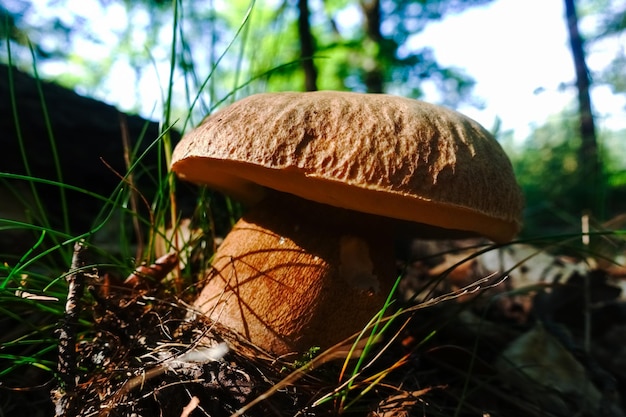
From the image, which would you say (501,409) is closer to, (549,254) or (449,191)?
(449,191)

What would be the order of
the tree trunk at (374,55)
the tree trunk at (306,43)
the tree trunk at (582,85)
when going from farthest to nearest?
the tree trunk at (582,85) → the tree trunk at (374,55) → the tree trunk at (306,43)

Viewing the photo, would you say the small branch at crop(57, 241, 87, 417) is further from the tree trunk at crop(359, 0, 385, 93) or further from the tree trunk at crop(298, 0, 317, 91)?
the tree trunk at crop(359, 0, 385, 93)

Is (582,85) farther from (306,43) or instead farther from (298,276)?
(298,276)

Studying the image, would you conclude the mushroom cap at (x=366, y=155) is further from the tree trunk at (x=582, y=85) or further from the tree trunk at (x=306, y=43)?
the tree trunk at (x=582, y=85)

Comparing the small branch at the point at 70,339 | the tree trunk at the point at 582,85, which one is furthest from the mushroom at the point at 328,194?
the tree trunk at the point at 582,85

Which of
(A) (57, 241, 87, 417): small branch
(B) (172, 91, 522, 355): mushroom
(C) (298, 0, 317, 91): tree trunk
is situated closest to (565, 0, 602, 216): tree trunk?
(C) (298, 0, 317, 91): tree trunk

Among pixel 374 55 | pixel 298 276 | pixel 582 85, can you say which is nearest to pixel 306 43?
pixel 374 55
